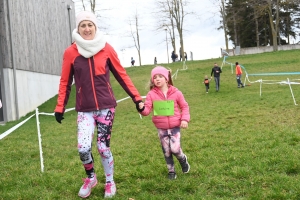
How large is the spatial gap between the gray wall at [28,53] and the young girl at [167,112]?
1373 cm

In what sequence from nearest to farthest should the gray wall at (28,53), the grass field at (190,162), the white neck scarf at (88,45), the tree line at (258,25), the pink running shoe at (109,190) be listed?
the white neck scarf at (88,45), the pink running shoe at (109,190), the grass field at (190,162), the gray wall at (28,53), the tree line at (258,25)

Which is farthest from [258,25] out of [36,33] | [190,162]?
[190,162]

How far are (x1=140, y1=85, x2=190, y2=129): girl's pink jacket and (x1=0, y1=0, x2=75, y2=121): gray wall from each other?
13728 millimetres

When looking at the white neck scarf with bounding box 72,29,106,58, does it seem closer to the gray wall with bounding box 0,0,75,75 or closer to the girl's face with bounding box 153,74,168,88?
the girl's face with bounding box 153,74,168,88

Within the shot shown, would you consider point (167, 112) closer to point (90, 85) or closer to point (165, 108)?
point (165, 108)

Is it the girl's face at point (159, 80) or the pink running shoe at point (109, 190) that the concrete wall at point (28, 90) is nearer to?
the girl's face at point (159, 80)

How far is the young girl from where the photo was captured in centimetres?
447

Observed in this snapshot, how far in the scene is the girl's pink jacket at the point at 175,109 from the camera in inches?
176

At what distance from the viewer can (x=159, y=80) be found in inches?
179

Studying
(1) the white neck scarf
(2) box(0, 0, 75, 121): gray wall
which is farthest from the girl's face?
(2) box(0, 0, 75, 121): gray wall

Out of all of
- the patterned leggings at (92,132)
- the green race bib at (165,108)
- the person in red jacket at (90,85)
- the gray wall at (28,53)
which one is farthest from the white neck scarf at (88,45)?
the gray wall at (28,53)

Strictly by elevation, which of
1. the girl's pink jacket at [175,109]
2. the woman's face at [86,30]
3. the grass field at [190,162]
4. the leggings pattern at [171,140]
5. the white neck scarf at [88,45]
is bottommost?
the grass field at [190,162]

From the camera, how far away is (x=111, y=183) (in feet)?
13.4

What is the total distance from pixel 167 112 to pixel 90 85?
43.5 inches
